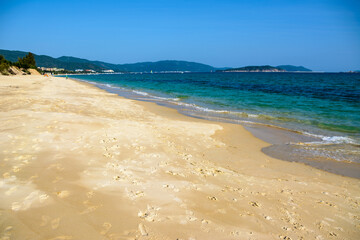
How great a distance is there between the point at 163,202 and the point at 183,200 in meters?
0.36

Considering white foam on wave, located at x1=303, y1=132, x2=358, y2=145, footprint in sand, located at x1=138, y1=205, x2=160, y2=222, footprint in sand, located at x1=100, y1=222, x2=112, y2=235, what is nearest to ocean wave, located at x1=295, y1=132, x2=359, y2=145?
white foam on wave, located at x1=303, y1=132, x2=358, y2=145

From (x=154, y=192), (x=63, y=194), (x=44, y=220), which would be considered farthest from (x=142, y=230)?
(x=63, y=194)

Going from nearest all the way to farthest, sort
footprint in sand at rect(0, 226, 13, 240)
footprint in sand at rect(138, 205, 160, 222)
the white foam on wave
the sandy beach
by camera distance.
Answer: footprint in sand at rect(0, 226, 13, 240), the sandy beach, footprint in sand at rect(138, 205, 160, 222), the white foam on wave

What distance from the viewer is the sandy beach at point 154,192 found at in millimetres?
2967

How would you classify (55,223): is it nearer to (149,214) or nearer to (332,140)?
(149,214)

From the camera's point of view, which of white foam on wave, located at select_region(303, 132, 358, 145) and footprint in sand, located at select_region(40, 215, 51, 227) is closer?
footprint in sand, located at select_region(40, 215, 51, 227)

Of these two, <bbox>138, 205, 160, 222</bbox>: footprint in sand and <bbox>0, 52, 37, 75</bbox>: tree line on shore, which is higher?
<bbox>0, 52, 37, 75</bbox>: tree line on shore

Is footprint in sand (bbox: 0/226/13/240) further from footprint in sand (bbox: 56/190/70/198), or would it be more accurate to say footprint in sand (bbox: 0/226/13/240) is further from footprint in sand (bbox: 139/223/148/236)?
footprint in sand (bbox: 139/223/148/236)

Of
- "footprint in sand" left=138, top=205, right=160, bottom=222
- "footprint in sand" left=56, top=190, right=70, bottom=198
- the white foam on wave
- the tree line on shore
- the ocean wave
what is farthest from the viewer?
the tree line on shore

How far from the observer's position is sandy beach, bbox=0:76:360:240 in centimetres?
297

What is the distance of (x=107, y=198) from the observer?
3564 millimetres

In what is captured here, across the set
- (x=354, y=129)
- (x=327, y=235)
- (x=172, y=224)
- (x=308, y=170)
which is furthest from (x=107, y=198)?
(x=354, y=129)

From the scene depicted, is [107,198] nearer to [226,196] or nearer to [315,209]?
[226,196]

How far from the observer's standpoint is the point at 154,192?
388 centimetres
